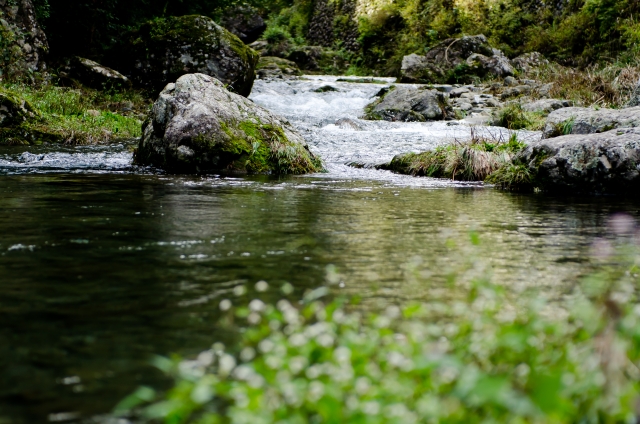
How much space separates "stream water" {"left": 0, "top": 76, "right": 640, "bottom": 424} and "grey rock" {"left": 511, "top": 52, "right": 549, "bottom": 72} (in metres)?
20.1

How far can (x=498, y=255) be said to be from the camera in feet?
16.6

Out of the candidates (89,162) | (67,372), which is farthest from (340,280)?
(89,162)

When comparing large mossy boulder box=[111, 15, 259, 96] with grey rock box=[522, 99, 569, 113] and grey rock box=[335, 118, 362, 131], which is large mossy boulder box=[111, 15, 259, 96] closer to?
grey rock box=[335, 118, 362, 131]

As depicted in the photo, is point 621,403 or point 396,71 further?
point 396,71

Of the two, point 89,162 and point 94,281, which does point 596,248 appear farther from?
point 89,162

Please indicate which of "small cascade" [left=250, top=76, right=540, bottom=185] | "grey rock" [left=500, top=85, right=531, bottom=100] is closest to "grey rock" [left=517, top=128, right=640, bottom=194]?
"small cascade" [left=250, top=76, right=540, bottom=185]

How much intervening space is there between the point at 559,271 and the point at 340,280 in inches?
60.7

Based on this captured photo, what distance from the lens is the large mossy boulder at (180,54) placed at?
22.7m

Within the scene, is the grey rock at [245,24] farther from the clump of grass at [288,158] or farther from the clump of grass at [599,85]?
the clump of grass at [288,158]

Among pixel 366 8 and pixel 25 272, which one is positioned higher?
pixel 366 8

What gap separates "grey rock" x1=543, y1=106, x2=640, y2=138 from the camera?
11.4 meters

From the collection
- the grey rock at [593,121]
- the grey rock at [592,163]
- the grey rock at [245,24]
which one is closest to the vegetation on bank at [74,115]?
the grey rock at [593,121]

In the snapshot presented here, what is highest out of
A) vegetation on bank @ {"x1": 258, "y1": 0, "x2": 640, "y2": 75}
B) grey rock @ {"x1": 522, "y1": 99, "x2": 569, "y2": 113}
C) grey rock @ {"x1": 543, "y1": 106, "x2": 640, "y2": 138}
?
vegetation on bank @ {"x1": 258, "y1": 0, "x2": 640, "y2": 75}

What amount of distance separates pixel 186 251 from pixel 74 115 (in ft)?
46.2
